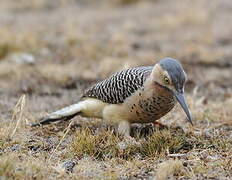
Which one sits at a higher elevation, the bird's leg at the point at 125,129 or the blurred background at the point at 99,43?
the bird's leg at the point at 125,129

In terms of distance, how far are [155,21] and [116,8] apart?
1.93 m

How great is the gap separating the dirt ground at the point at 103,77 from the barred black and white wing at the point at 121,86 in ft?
1.00

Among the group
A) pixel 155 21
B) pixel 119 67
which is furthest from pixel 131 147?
pixel 155 21

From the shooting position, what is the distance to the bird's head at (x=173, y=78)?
179 inches

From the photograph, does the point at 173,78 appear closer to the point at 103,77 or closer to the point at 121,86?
the point at 121,86

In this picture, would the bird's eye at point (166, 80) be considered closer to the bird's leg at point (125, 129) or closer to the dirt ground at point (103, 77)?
the dirt ground at point (103, 77)

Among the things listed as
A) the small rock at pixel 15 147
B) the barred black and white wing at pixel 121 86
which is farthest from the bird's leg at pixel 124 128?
the small rock at pixel 15 147

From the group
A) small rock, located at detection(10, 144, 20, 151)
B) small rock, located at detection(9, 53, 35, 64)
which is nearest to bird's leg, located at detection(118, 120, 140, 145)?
small rock, located at detection(10, 144, 20, 151)

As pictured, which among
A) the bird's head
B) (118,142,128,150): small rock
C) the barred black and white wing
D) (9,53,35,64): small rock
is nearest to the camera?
Answer: the bird's head

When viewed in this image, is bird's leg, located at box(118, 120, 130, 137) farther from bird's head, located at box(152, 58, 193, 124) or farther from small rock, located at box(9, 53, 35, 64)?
small rock, located at box(9, 53, 35, 64)

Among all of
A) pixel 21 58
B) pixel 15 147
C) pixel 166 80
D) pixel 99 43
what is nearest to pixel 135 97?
pixel 166 80

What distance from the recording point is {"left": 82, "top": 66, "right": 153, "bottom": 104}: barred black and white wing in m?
4.96

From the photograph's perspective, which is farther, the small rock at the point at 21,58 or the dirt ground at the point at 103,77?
the small rock at the point at 21,58

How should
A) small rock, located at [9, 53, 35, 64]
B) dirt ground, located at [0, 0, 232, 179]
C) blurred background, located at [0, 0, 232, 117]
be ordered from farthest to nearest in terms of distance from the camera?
small rock, located at [9, 53, 35, 64] < blurred background, located at [0, 0, 232, 117] < dirt ground, located at [0, 0, 232, 179]
